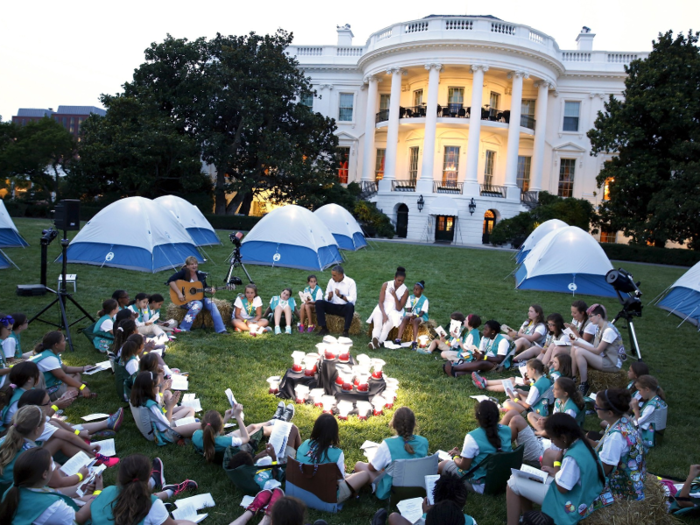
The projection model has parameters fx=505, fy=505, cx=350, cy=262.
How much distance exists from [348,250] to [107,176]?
51.3 ft

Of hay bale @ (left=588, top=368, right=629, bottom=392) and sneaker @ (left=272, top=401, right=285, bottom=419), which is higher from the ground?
hay bale @ (left=588, top=368, right=629, bottom=392)

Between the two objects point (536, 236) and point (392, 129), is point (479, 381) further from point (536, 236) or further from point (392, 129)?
point (392, 129)

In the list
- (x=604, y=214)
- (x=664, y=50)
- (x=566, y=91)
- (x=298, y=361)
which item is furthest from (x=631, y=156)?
(x=298, y=361)

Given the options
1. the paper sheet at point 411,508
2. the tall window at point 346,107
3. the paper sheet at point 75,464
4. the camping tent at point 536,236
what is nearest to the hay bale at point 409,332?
the paper sheet at point 411,508

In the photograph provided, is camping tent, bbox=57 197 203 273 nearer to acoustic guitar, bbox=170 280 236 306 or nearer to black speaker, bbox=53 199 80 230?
acoustic guitar, bbox=170 280 236 306

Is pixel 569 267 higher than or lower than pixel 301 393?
higher

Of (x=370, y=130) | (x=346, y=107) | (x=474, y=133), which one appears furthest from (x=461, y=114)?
(x=346, y=107)

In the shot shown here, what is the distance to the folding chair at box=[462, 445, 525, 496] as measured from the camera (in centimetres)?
379

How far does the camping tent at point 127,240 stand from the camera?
502 inches

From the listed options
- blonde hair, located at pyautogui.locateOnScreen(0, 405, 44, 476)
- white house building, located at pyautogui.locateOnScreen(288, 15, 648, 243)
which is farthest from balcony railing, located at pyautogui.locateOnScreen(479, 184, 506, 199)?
blonde hair, located at pyautogui.locateOnScreen(0, 405, 44, 476)

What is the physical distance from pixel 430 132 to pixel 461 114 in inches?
108

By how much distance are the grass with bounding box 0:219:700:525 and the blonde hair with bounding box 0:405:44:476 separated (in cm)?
81

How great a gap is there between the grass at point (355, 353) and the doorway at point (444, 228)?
622 inches

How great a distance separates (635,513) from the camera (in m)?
3.19
